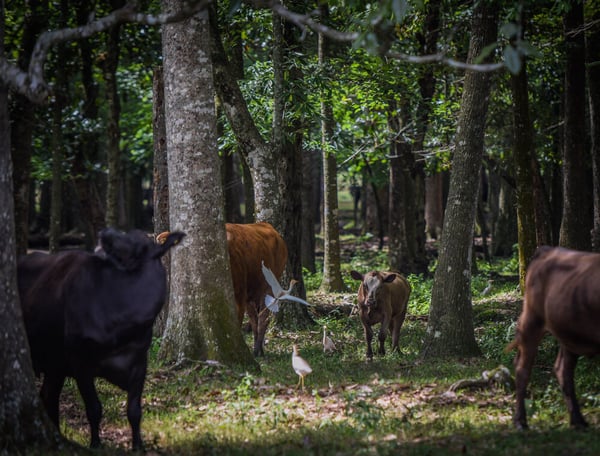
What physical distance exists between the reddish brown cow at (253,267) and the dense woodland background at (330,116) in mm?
944

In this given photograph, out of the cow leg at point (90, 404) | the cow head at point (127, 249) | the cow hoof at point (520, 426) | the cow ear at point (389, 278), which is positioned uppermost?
the cow head at point (127, 249)

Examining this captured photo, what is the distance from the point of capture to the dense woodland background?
32.7 feet

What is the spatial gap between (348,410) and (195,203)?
3343mm

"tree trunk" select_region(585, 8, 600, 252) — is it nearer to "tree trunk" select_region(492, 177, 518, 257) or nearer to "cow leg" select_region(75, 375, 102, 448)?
"cow leg" select_region(75, 375, 102, 448)

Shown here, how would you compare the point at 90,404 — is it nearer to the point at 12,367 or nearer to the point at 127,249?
the point at 12,367

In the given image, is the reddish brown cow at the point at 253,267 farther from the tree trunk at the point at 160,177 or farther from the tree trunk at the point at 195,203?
the tree trunk at the point at 195,203

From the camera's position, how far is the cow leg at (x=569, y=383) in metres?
7.33

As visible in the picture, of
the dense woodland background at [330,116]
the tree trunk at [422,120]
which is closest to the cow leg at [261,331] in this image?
the dense woodland background at [330,116]

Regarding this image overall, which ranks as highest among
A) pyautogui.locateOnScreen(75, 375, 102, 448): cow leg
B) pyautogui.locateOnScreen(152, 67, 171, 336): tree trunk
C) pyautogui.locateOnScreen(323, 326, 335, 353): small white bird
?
pyautogui.locateOnScreen(152, 67, 171, 336): tree trunk

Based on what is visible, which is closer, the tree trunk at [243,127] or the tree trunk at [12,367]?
the tree trunk at [12,367]

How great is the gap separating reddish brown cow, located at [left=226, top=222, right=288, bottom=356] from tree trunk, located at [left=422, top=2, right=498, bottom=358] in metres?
2.71

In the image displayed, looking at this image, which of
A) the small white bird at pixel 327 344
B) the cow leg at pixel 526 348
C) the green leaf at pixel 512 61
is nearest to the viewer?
the green leaf at pixel 512 61

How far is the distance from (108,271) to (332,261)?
1296 centimetres

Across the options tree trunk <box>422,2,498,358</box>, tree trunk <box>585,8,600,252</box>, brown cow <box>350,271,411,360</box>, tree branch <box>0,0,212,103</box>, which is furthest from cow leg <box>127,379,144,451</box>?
tree trunk <box>585,8,600,252</box>
